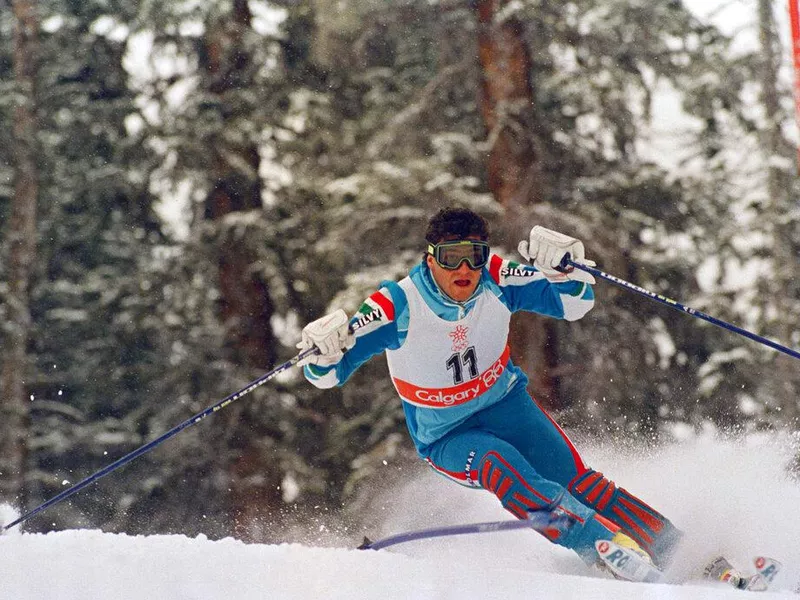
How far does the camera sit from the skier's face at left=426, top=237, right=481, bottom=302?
15.8ft

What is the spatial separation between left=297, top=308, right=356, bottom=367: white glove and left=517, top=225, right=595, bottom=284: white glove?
82cm

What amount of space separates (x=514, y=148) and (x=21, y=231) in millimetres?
6045

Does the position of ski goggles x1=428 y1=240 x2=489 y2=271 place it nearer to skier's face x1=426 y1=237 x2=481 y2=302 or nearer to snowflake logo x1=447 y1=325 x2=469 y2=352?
skier's face x1=426 y1=237 x2=481 y2=302

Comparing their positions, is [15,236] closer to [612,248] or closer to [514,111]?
[514,111]

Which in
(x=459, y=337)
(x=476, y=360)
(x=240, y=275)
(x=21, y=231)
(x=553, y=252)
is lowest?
(x=21, y=231)

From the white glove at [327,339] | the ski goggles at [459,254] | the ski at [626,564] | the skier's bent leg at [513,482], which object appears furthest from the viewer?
the ski goggles at [459,254]

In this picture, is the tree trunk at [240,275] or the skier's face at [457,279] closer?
the skier's face at [457,279]

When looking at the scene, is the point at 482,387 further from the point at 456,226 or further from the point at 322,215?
the point at 322,215

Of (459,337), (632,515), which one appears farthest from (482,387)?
(632,515)

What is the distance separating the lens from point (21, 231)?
13422mm

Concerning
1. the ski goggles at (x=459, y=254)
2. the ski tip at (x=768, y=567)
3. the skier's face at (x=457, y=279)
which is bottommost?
the ski tip at (x=768, y=567)

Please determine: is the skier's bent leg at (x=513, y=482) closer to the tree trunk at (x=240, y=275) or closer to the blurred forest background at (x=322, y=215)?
the blurred forest background at (x=322, y=215)

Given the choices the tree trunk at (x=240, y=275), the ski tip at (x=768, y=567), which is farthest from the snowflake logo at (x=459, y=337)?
the tree trunk at (x=240, y=275)

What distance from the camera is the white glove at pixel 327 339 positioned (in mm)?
4578
